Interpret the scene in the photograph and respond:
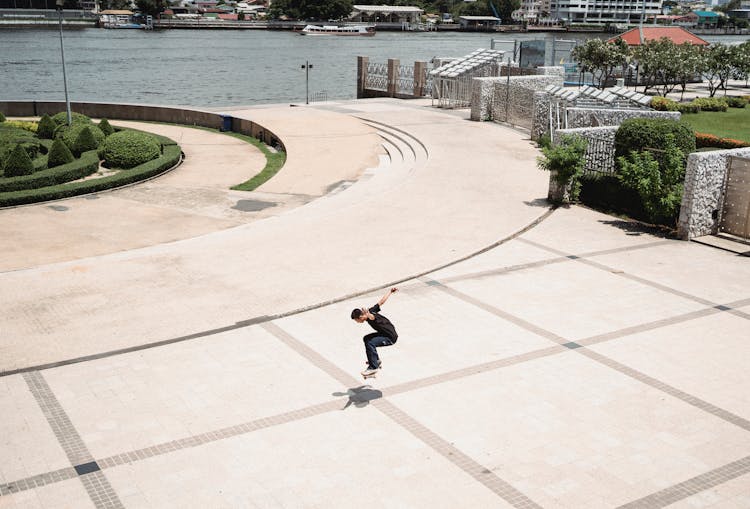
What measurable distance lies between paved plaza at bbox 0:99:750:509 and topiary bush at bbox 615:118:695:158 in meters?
1.86

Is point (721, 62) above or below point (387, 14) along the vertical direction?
below

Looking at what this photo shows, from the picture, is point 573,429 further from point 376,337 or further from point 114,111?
point 114,111

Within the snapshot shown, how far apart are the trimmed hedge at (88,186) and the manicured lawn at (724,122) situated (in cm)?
2043

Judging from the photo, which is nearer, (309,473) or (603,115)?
(309,473)

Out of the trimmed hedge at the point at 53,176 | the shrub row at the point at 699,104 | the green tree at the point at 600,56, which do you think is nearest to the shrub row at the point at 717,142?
the shrub row at the point at 699,104

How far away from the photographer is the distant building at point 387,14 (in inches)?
5812

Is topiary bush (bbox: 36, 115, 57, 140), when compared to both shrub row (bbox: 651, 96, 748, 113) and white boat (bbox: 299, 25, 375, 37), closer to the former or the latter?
shrub row (bbox: 651, 96, 748, 113)

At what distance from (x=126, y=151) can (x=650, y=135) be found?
1593 cm

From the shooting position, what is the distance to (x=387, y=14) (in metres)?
160

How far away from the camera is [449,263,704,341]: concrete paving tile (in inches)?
458

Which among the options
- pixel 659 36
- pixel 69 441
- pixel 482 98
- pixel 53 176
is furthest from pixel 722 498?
pixel 659 36

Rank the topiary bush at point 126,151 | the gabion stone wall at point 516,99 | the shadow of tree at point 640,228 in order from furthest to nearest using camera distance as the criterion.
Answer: the gabion stone wall at point 516,99 → the topiary bush at point 126,151 → the shadow of tree at point 640,228

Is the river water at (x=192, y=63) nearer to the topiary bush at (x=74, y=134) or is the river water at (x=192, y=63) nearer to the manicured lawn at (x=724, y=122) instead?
the topiary bush at (x=74, y=134)

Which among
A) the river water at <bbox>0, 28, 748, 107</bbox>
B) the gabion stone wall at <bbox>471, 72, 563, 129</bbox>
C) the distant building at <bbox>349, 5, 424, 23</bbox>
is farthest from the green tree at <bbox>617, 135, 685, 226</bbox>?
the distant building at <bbox>349, 5, 424, 23</bbox>
